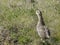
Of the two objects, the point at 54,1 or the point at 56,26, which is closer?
the point at 56,26

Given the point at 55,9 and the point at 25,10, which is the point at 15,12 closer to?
the point at 25,10

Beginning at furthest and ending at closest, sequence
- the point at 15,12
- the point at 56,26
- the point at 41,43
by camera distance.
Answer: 1. the point at 15,12
2. the point at 56,26
3. the point at 41,43

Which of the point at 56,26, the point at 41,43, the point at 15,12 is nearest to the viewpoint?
the point at 41,43

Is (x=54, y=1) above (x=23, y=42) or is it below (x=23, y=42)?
above

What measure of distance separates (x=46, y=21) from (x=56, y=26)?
498 mm

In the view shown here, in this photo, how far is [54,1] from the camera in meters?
11.6

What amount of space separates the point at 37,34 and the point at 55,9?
169 cm

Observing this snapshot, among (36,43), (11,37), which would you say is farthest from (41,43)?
(11,37)

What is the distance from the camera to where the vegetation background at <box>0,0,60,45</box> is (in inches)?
380

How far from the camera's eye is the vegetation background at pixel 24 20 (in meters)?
9.64

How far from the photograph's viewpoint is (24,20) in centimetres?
1052

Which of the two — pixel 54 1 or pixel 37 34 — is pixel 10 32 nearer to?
pixel 37 34

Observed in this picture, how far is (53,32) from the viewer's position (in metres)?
9.73

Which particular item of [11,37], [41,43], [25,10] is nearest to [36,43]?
[41,43]
